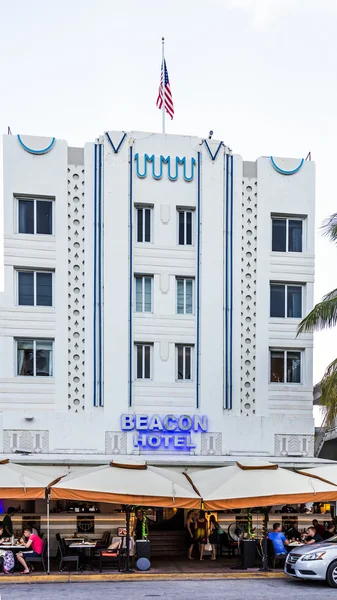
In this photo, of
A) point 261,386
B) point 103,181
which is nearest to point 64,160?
point 103,181

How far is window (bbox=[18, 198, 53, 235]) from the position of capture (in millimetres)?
24125

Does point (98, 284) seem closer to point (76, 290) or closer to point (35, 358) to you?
point (76, 290)

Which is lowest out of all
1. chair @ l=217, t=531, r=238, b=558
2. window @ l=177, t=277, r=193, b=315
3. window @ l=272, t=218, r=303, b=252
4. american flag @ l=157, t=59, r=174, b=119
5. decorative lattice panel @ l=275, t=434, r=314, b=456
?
chair @ l=217, t=531, r=238, b=558

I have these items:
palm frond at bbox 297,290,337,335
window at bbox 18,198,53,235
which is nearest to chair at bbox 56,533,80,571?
palm frond at bbox 297,290,337,335

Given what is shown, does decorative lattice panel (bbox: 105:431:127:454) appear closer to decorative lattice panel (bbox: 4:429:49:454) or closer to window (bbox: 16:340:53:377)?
decorative lattice panel (bbox: 4:429:49:454)

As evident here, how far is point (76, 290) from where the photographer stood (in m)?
24.1

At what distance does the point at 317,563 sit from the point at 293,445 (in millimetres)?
8655

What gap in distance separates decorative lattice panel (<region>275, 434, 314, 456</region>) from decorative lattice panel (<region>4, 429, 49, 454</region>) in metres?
8.11

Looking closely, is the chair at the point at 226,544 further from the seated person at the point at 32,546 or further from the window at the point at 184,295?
the window at the point at 184,295

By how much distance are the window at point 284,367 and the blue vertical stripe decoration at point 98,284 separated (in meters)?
6.35

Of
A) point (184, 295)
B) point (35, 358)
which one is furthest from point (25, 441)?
point (184, 295)

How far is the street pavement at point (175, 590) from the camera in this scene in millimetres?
14695

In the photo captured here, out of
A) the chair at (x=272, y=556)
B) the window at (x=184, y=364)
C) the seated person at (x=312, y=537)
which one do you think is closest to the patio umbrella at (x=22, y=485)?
the chair at (x=272, y=556)

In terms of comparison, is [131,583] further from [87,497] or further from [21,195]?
[21,195]
